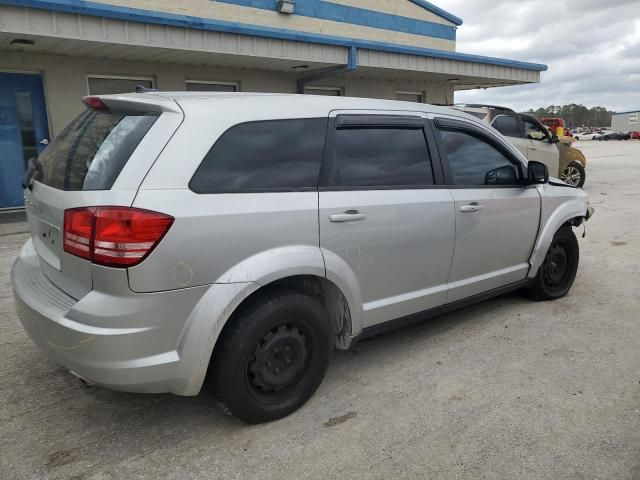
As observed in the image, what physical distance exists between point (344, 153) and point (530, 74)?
14.7 m

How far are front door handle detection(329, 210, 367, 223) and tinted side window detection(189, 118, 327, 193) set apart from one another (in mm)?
206

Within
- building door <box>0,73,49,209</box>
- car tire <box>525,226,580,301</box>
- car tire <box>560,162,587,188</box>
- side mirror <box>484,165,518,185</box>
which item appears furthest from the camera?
car tire <box>560,162,587,188</box>

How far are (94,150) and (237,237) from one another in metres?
0.85

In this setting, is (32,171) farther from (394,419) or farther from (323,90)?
(323,90)

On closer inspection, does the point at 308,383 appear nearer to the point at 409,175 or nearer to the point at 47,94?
the point at 409,175

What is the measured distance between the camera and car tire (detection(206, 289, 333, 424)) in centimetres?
245

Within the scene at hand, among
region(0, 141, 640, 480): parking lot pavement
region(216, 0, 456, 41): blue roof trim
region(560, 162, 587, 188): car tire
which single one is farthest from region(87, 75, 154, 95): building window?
region(560, 162, 587, 188): car tire

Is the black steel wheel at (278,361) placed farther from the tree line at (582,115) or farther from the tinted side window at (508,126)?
the tree line at (582,115)

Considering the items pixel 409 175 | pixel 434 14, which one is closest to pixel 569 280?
pixel 409 175

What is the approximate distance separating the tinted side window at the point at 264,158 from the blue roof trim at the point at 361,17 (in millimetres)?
10437

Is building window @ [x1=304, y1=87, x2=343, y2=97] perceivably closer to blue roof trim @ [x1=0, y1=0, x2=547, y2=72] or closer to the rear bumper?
blue roof trim @ [x1=0, y1=0, x2=547, y2=72]

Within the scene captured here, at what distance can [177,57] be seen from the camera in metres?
9.34

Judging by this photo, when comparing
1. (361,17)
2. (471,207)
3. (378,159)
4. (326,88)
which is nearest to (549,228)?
(471,207)

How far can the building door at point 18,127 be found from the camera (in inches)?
339
